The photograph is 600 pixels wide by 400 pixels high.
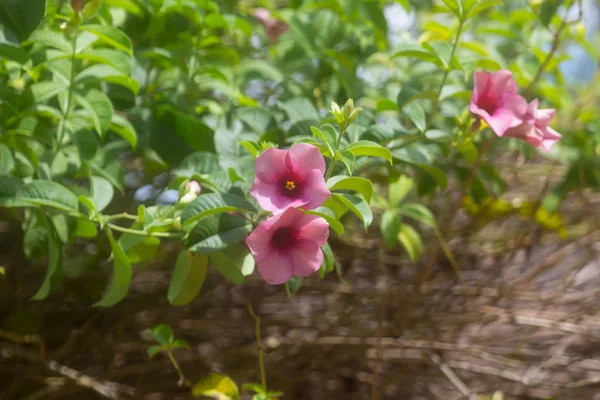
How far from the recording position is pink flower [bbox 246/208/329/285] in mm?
656

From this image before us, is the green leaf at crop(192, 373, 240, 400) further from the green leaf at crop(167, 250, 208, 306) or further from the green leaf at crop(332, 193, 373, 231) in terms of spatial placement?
the green leaf at crop(332, 193, 373, 231)

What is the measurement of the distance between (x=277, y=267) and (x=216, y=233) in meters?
0.09

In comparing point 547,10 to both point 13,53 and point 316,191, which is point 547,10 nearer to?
point 316,191

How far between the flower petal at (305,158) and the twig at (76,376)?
62 cm

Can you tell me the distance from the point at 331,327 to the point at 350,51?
0.57m

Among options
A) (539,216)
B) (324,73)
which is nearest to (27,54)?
(324,73)

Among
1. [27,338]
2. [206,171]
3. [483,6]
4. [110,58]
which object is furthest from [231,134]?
[27,338]

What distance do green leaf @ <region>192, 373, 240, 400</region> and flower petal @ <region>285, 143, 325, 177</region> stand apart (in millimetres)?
446

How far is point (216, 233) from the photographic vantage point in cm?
72

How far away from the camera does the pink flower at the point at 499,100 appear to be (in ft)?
2.61

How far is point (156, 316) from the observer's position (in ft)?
3.90


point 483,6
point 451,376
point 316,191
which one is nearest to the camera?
point 316,191

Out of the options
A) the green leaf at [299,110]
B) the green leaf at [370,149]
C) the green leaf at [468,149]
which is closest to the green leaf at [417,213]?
the green leaf at [468,149]

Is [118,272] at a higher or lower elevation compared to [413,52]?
lower
